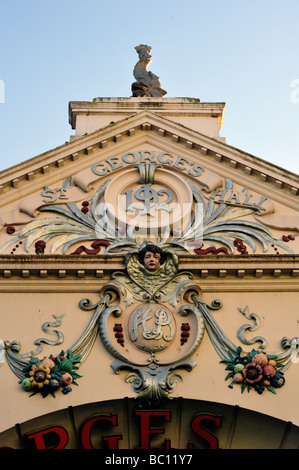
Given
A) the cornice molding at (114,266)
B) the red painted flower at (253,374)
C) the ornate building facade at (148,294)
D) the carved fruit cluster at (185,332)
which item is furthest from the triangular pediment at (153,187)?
the red painted flower at (253,374)

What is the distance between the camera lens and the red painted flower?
484 inches

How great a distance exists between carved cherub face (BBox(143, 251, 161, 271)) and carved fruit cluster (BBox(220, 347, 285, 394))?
2380mm

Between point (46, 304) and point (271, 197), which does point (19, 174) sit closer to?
point (46, 304)

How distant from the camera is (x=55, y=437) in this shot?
12211mm

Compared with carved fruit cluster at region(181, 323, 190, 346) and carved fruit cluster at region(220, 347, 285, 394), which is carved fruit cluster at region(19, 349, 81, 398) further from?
carved fruit cluster at region(220, 347, 285, 394)

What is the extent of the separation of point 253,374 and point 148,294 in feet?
8.44

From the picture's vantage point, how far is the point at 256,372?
485 inches

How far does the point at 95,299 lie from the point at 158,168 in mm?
3964

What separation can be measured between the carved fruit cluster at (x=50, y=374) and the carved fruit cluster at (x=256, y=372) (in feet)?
9.34

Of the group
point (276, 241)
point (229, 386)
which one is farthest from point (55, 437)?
point (276, 241)

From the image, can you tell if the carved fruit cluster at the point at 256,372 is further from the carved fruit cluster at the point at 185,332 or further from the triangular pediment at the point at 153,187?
the triangular pediment at the point at 153,187

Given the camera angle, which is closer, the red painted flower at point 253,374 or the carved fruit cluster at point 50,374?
the carved fruit cluster at point 50,374

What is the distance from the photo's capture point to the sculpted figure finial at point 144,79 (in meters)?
19.9

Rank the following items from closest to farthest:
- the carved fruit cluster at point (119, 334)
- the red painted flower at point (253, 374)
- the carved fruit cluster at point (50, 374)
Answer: the carved fruit cluster at point (50, 374)
the red painted flower at point (253, 374)
the carved fruit cluster at point (119, 334)
